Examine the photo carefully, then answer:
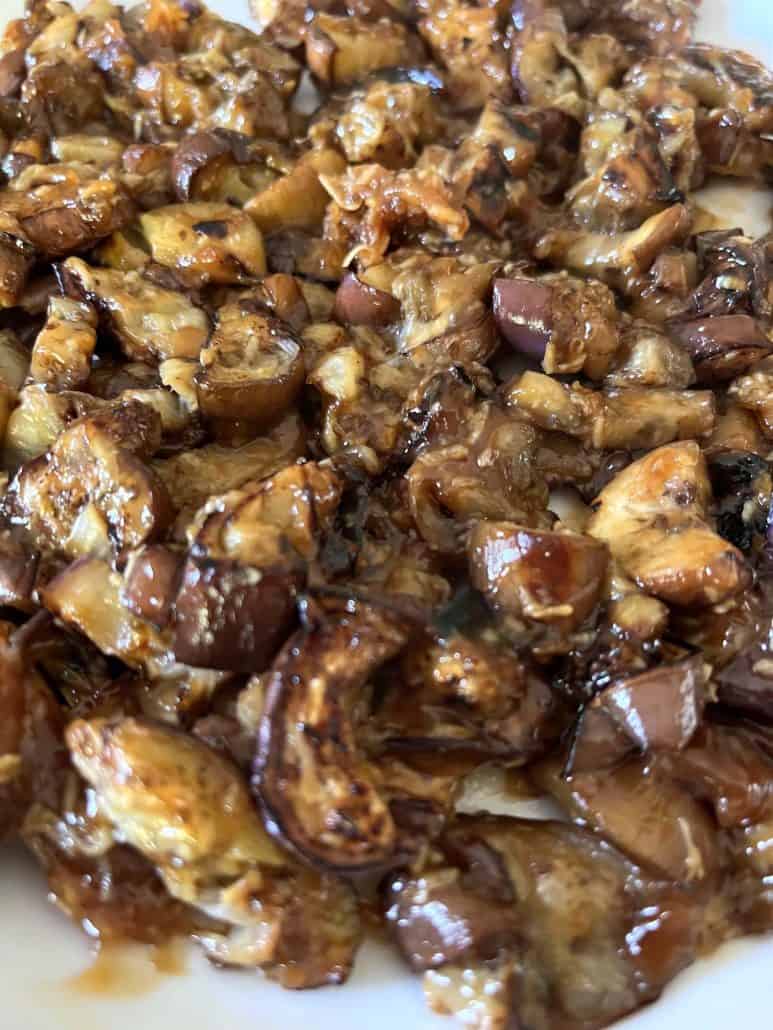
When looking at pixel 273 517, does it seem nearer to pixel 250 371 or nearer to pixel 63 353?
pixel 250 371

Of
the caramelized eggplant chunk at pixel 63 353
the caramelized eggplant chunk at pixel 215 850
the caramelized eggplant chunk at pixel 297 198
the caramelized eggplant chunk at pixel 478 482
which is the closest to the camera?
the caramelized eggplant chunk at pixel 215 850

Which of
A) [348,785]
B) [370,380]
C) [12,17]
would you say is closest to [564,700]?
[348,785]

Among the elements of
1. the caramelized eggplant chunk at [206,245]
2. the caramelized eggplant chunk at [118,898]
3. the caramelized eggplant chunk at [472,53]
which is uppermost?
the caramelized eggplant chunk at [472,53]

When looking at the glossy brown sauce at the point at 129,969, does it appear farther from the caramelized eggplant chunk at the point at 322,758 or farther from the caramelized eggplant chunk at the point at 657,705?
the caramelized eggplant chunk at the point at 657,705

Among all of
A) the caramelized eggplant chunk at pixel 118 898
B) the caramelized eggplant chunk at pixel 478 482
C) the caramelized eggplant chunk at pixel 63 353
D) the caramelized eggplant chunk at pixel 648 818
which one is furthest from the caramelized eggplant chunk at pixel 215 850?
the caramelized eggplant chunk at pixel 63 353

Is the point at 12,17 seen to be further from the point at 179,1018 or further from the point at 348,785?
the point at 179,1018

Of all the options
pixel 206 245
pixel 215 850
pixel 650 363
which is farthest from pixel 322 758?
pixel 206 245
